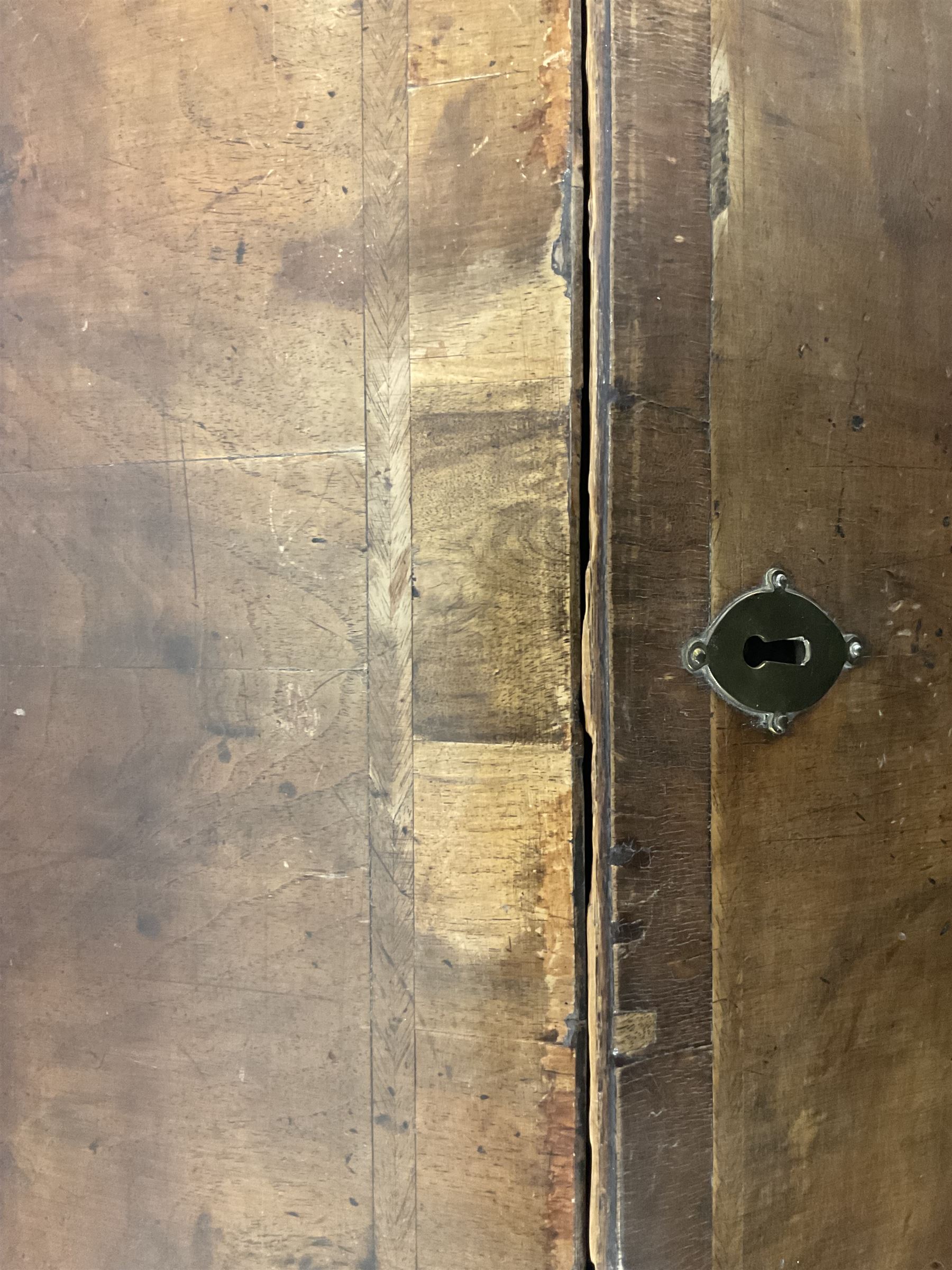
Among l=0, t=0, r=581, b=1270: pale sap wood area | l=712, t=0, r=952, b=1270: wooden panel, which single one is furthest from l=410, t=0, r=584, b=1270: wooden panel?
l=712, t=0, r=952, b=1270: wooden panel

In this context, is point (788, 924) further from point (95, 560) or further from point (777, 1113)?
point (95, 560)

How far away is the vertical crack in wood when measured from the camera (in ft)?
2.69

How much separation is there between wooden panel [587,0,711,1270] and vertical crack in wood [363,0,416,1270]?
185mm

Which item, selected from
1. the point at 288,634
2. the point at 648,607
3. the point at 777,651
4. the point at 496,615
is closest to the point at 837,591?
the point at 777,651

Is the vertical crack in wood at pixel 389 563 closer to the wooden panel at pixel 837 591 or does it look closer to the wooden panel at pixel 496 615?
the wooden panel at pixel 496 615

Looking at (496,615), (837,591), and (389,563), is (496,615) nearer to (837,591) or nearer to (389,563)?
(389,563)

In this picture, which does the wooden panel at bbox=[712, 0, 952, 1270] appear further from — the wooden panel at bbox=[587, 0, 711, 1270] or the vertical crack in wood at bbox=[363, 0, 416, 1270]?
the vertical crack in wood at bbox=[363, 0, 416, 1270]

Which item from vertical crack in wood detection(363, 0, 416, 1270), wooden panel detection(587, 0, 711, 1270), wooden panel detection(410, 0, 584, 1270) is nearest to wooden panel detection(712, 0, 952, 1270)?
wooden panel detection(587, 0, 711, 1270)

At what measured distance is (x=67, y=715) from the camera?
94 centimetres

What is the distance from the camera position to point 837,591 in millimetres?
861

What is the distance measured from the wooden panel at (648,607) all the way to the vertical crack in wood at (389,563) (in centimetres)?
18

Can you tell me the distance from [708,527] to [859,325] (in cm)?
28

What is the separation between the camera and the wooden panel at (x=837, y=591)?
821mm

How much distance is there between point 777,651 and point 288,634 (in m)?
0.50
